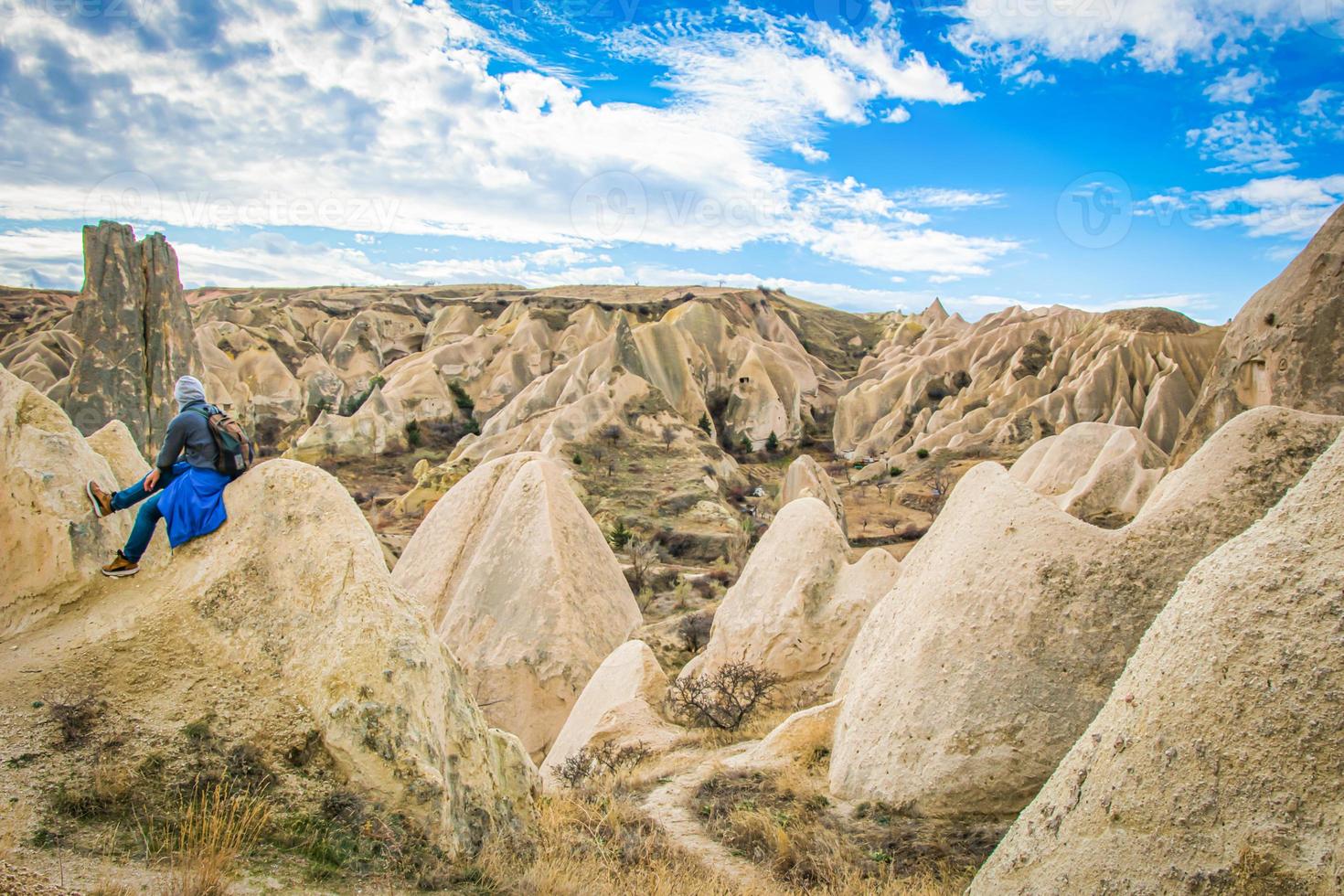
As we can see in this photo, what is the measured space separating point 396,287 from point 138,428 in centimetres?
8709

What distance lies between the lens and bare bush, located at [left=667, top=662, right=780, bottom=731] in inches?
357

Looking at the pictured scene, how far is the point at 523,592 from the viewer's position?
36.8 feet

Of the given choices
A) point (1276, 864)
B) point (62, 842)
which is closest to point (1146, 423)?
point (1276, 864)

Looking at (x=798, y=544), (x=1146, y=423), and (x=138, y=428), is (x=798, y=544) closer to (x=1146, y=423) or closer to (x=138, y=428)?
(x=138, y=428)

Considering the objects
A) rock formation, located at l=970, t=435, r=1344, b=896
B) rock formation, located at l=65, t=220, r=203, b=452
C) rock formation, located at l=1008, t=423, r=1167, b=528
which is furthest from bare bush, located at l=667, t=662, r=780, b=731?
rock formation, located at l=65, t=220, r=203, b=452

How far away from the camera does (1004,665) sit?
5453 mm

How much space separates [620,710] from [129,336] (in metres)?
28.1

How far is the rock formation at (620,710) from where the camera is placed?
8.77 meters

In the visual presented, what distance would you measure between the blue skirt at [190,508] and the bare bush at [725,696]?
5781 mm

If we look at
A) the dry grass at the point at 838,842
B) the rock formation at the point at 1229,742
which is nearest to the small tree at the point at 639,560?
the dry grass at the point at 838,842

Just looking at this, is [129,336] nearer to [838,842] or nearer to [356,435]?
[356,435]

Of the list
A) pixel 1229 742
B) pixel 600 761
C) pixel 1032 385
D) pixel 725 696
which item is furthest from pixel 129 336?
pixel 1032 385

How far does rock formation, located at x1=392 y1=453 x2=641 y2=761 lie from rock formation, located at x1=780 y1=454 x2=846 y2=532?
1387 centimetres

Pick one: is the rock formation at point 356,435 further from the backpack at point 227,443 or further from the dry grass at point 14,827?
the dry grass at point 14,827
